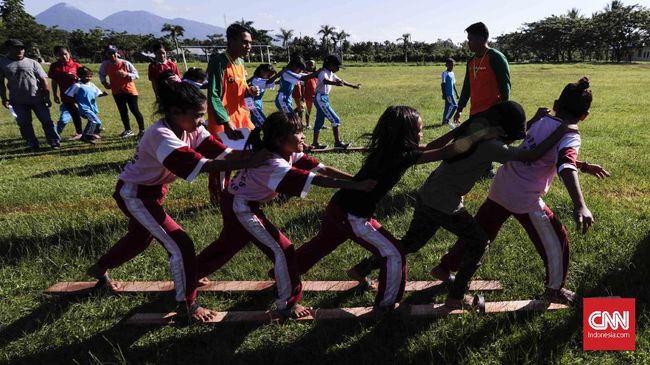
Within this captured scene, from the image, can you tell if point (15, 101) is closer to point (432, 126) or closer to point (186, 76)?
point (186, 76)

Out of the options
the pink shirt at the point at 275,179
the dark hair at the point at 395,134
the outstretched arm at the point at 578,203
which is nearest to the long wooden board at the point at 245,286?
the pink shirt at the point at 275,179

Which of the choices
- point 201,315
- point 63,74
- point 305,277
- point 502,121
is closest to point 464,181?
point 502,121

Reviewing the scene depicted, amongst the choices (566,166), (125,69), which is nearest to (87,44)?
(125,69)

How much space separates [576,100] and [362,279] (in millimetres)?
2040

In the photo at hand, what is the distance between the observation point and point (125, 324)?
3186 millimetres

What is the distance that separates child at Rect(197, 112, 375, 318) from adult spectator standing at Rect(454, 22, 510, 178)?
328 cm

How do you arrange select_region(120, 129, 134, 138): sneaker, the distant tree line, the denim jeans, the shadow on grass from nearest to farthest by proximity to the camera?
the shadow on grass, the denim jeans, select_region(120, 129, 134, 138): sneaker, the distant tree line

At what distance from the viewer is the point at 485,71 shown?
18.2 feet

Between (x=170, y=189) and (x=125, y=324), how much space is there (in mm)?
3229

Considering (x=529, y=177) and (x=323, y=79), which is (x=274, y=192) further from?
(x=323, y=79)

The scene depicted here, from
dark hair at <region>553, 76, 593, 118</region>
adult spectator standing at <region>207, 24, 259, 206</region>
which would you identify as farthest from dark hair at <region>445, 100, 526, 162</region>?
adult spectator standing at <region>207, 24, 259, 206</region>

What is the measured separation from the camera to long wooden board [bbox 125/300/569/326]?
313cm

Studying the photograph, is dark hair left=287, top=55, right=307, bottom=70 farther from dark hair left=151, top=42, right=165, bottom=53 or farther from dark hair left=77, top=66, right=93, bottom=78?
dark hair left=77, top=66, right=93, bottom=78

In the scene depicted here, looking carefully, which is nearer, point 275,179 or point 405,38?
point 275,179
